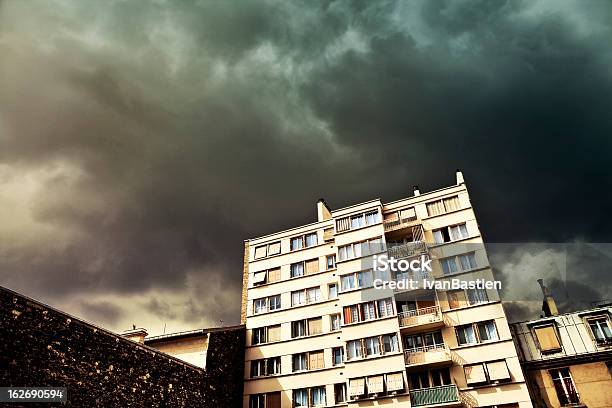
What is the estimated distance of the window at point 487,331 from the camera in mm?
31344

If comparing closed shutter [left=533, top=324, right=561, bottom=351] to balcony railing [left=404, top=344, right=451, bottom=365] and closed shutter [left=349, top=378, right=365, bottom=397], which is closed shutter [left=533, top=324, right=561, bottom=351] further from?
closed shutter [left=349, top=378, right=365, bottom=397]

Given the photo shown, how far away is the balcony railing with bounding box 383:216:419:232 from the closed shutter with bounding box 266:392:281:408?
57.8 feet

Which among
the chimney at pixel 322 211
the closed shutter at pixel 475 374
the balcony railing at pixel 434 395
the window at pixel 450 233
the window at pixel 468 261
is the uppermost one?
the chimney at pixel 322 211

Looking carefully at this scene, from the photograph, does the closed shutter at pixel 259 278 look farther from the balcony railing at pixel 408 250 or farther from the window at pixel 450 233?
the window at pixel 450 233

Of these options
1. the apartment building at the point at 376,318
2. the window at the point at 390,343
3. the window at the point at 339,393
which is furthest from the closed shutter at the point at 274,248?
the window at the point at 390,343

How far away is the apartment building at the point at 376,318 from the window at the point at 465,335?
7cm

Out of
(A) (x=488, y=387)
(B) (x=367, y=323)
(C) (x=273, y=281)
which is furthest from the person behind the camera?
(C) (x=273, y=281)

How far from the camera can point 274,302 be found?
136 ft

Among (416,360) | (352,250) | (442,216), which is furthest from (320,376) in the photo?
(442,216)

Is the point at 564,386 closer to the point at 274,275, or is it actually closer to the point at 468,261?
the point at 468,261

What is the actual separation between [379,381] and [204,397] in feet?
44.0

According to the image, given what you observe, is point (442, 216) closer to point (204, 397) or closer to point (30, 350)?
point (204, 397)

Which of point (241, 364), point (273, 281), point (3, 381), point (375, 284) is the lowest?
point (3, 381)

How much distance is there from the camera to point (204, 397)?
105ft
